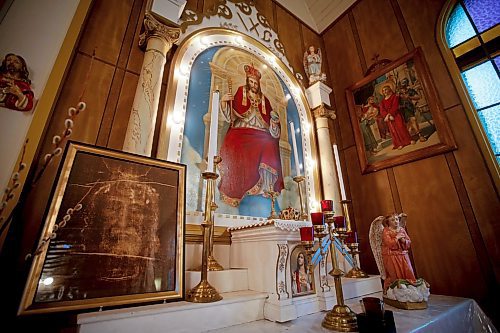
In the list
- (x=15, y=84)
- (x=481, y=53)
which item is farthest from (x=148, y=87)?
(x=481, y=53)

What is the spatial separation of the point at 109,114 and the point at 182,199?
1042mm

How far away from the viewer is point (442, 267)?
2.35m

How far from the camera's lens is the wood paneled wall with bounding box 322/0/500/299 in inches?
86.6

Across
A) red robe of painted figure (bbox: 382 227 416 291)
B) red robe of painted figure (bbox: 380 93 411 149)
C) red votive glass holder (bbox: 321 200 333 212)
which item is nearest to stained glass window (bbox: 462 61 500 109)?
red robe of painted figure (bbox: 380 93 411 149)

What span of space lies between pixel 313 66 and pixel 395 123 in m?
1.52

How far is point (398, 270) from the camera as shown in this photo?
5.60 feet

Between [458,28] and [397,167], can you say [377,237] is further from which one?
[458,28]

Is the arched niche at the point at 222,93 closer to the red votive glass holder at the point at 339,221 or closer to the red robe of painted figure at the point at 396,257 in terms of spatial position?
the red votive glass holder at the point at 339,221

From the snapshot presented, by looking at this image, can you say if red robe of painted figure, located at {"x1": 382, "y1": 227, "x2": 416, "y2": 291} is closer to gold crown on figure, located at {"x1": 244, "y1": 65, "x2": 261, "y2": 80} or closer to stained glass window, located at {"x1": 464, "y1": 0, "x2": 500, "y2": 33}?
gold crown on figure, located at {"x1": 244, "y1": 65, "x2": 261, "y2": 80}

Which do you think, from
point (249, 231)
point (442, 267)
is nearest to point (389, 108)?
point (442, 267)

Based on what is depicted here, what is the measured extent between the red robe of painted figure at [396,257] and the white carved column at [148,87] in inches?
79.8

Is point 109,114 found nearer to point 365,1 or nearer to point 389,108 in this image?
point 389,108

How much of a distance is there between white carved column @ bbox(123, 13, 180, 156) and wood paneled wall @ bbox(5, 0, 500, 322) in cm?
19

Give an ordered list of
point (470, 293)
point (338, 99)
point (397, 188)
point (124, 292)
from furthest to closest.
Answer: point (338, 99) → point (397, 188) → point (470, 293) → point (124, 292)
